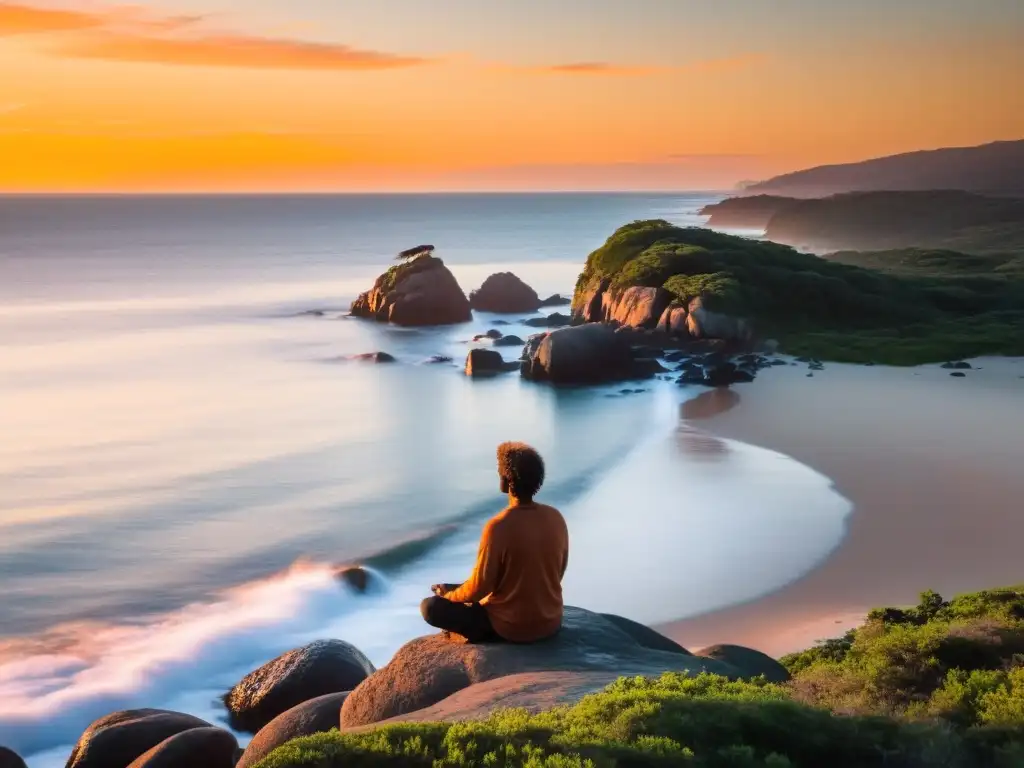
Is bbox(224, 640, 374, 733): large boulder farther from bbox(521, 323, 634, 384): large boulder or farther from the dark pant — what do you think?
bbox(521, 323, 634, 384): large boulder

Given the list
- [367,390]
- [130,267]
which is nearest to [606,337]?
[367,390]

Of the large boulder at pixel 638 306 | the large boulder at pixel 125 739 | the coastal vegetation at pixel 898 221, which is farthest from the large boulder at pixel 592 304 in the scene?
the coastal vegetation at pixel 898 221

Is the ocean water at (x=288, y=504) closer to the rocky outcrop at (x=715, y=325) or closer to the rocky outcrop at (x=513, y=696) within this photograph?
the rocky outcrop at (x=513, y=696)

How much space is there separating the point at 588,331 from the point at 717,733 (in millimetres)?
34579

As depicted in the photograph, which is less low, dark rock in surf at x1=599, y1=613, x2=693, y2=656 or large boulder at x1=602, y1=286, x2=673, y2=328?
large boulder at x1=602, y1=286, x2=673, y2=328

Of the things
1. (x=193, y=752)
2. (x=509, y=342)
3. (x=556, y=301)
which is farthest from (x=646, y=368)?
(x=193, y=752)

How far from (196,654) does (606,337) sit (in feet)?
88.0

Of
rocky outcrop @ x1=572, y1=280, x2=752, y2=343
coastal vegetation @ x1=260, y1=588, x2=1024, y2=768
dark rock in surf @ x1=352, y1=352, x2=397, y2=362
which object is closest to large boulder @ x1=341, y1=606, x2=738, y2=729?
coastal vegetation @ x1=260, y1=588, x2=1024, y2=768

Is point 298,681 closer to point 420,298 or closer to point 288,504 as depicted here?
point 288,504

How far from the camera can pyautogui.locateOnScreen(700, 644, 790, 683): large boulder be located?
1138cm

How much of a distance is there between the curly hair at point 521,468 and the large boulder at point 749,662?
3.63 metres

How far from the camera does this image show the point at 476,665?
9328mm

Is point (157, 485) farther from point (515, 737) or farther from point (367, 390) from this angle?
point (515, 737)

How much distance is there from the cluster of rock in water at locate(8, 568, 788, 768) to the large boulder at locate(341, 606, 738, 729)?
1 centimetres
